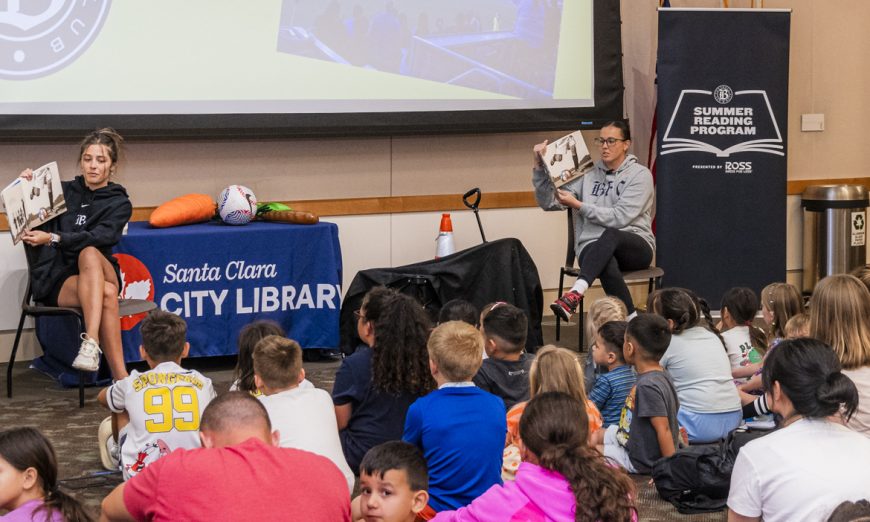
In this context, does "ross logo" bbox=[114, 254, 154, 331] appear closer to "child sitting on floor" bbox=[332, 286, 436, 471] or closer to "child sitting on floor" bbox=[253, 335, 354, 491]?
"child sitting on floor" bbox=[332, 286, 436, 471]

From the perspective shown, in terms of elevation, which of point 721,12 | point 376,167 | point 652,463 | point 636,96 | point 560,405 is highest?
point 721,12

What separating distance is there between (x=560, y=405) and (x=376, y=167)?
4.41 m

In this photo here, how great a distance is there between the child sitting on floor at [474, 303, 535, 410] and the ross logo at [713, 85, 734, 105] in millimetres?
3613

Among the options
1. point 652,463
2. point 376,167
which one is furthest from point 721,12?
point 652,463

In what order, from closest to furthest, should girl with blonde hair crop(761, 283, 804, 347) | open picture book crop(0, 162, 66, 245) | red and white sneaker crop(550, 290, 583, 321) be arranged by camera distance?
girl with blonde hair crop(761, 283, 804, 347)
open picture book crop(0, 162, 66, 245)
red and white sneaker crop(550, 290, 583, 321)

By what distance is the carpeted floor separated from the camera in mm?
3598

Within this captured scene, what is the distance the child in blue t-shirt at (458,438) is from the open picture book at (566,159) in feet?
10.0

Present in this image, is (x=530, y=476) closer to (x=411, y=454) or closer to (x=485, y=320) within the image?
(x=411, y=454)

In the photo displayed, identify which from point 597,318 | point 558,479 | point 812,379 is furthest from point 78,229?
point 812,379

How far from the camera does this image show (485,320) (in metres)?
3.63

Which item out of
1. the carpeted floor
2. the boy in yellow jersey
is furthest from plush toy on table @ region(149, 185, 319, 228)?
the boy in yellow jersey

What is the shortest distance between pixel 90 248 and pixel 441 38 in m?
2.53

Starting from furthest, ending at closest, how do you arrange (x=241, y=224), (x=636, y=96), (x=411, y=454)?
1. (x=636, y=96)
2. (x=241, y=224)
3. (x=411, y=454)

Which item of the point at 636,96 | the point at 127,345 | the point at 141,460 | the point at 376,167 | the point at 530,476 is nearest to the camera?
the point at 530,476
